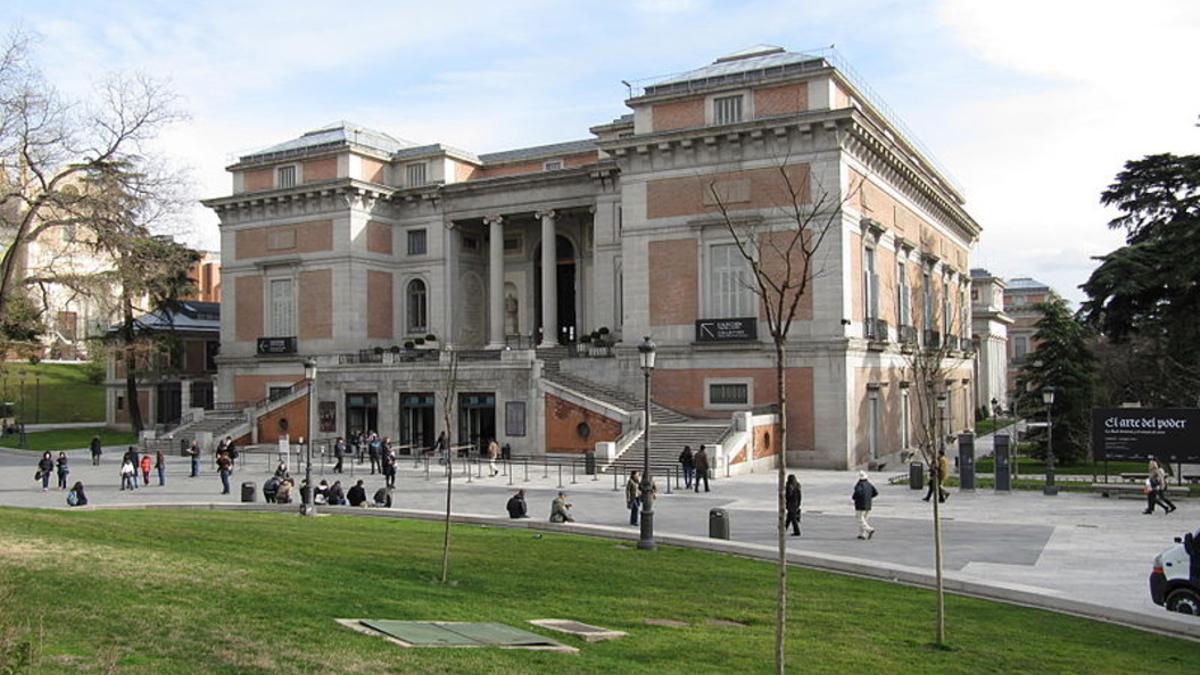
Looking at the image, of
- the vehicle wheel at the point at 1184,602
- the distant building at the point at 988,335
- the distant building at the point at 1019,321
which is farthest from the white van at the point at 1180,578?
the distant building at the point at 1019,321

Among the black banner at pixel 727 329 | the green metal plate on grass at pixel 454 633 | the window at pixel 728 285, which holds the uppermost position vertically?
the window at pixel 728 285

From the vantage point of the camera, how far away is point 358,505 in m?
28.7

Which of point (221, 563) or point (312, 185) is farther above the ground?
point (312, 185)

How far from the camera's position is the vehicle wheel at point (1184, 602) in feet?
50.0

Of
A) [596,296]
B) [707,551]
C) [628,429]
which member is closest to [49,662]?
[707,551]

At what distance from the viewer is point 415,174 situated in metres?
58.8

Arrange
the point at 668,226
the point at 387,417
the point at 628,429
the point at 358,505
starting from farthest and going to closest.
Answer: the point at 387,417 < the point at 668,226 < the point at 628,429 < the point at 358,505

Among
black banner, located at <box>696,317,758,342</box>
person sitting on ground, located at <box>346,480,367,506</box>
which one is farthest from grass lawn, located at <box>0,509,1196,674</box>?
black banner, located at <box>696,317,758,342</box>

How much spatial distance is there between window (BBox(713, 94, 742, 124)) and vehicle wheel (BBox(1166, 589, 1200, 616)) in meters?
31.0

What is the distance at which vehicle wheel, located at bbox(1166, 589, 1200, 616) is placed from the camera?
50.0ft

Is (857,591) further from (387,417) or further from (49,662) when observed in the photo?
(387,417)

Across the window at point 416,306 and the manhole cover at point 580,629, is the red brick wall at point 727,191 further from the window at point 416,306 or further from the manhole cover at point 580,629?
the manhole cover at point 580,629

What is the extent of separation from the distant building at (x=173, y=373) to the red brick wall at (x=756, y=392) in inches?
1414

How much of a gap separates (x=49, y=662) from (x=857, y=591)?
11732 millimetres
